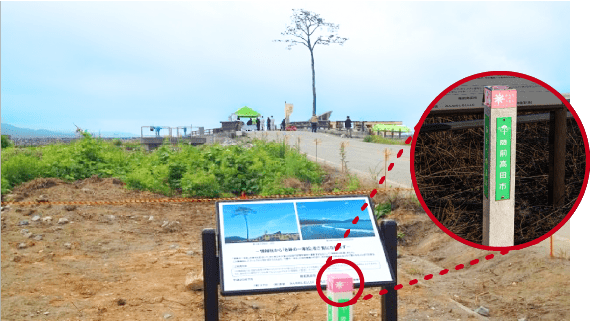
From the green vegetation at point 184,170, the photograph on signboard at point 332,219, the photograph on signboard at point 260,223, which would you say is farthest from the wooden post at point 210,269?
the green vegetation at point 184,170

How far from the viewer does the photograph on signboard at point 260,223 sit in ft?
11.3

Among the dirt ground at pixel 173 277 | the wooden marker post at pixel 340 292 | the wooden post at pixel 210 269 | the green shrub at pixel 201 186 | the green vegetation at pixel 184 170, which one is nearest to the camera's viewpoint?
the wooden marker post at pixel 340 292

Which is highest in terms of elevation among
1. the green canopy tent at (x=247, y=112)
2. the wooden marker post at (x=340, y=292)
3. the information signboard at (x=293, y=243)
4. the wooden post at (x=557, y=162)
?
the green canopy tent at (x=247, y=112)

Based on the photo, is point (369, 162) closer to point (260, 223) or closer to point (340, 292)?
point (260, 223)

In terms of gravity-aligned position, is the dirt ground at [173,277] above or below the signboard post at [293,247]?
below

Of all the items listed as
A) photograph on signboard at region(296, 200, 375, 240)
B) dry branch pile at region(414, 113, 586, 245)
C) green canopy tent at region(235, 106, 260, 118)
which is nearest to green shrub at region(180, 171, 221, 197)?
dry branch pile at region(414, 113, 586, 245)

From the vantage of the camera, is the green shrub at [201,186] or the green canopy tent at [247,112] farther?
the green canopy tent at [247,112]

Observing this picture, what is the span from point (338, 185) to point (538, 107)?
5.17 metres

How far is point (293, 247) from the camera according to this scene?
11.1 ft

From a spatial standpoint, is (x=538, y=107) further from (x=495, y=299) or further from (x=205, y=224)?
(x=205, y=224)

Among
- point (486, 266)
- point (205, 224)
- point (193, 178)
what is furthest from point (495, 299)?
point (193, 178)

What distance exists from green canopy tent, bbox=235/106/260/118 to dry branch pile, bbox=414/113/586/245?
23331mm

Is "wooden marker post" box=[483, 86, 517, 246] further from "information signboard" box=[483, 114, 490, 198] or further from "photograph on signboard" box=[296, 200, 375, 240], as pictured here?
"photograph on signboard" box=[296, 200, 375, 240]

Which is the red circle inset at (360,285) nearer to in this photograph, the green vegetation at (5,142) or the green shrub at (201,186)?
the green shrub at (201,186)
